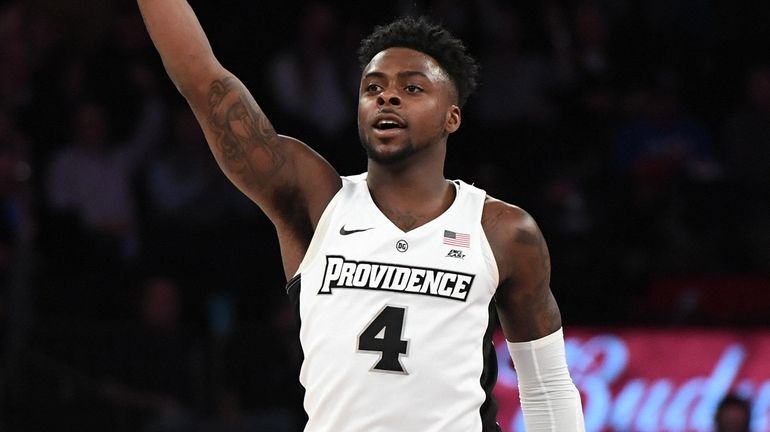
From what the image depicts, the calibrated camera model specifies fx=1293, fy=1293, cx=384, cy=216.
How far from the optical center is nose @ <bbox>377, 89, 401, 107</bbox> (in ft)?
12.7

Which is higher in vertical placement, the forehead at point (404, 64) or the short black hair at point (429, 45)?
the short black hair at point (429, 45)

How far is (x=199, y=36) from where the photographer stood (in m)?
3.79

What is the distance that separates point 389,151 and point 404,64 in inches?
10.9

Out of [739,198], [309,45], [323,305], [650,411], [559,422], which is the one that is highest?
[309,45]

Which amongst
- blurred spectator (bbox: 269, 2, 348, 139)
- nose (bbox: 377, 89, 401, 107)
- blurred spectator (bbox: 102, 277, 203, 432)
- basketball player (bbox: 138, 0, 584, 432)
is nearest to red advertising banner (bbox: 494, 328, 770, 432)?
blurred spectator (bbox: 102, 277, 203, 432)

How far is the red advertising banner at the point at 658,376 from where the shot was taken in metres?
8.19

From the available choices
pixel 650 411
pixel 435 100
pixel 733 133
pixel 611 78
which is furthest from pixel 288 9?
pixel 435 100

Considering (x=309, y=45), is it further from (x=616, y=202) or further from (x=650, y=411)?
(x=650, y=411)

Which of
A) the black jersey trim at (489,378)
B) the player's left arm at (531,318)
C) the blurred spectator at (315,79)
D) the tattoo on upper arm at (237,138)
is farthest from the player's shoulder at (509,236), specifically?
the blurred spectator at (315,79)

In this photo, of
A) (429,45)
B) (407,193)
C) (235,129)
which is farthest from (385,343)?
(429,45)

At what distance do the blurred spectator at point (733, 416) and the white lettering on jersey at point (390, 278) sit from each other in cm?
379

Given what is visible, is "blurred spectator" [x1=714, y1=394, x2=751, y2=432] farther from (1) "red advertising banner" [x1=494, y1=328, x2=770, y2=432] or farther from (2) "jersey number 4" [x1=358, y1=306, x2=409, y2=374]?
(2) "jersey number 4" [x1=358, y1=306, x2=409, y2=374]

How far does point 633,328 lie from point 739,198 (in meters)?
1.73

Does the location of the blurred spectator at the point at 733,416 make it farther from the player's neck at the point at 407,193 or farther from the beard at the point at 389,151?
the beard at the point at 389,151
